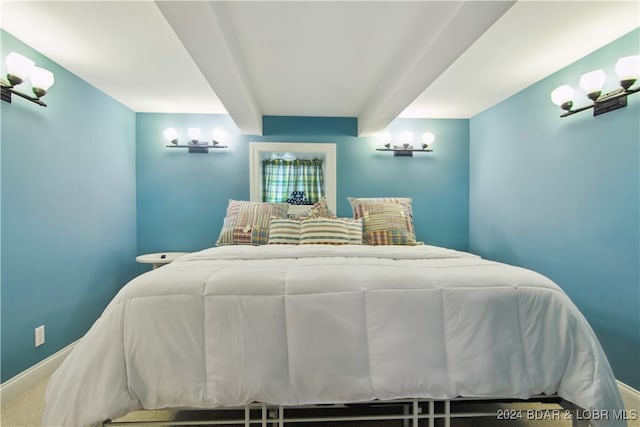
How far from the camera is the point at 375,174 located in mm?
3357

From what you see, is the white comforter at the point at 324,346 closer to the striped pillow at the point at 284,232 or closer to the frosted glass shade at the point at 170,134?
the striped pillow at the point at 284,232

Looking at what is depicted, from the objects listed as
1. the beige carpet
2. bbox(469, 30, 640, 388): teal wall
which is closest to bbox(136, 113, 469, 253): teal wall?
bbox(469, 30, 640, 388): teal wall

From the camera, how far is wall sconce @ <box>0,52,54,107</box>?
167 centimetres

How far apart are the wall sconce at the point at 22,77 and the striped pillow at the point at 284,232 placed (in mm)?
1701

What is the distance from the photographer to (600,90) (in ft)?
5.95

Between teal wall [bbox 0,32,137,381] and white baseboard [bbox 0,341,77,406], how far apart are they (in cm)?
4

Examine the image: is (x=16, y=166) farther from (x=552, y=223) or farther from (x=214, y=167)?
(x=552, y=223)

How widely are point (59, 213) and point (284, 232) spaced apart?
1.62 metres

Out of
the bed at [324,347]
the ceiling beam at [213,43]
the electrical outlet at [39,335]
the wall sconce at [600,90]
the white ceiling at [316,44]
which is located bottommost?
the electrical outlet at [39,335]

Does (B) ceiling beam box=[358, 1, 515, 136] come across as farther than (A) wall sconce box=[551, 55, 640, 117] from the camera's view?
No

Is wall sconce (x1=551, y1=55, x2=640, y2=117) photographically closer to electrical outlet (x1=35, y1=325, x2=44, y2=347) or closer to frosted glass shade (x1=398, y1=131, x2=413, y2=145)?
frosted glass shade (x1=398, y1=131, x2=413, y2=145)

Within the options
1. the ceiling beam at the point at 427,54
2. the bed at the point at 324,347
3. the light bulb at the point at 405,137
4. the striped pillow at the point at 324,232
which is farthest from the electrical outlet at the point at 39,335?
the light bulb at the point at 405,137

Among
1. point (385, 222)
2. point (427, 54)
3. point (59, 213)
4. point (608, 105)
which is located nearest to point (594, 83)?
point (608, 105)

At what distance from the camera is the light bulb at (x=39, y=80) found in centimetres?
178
